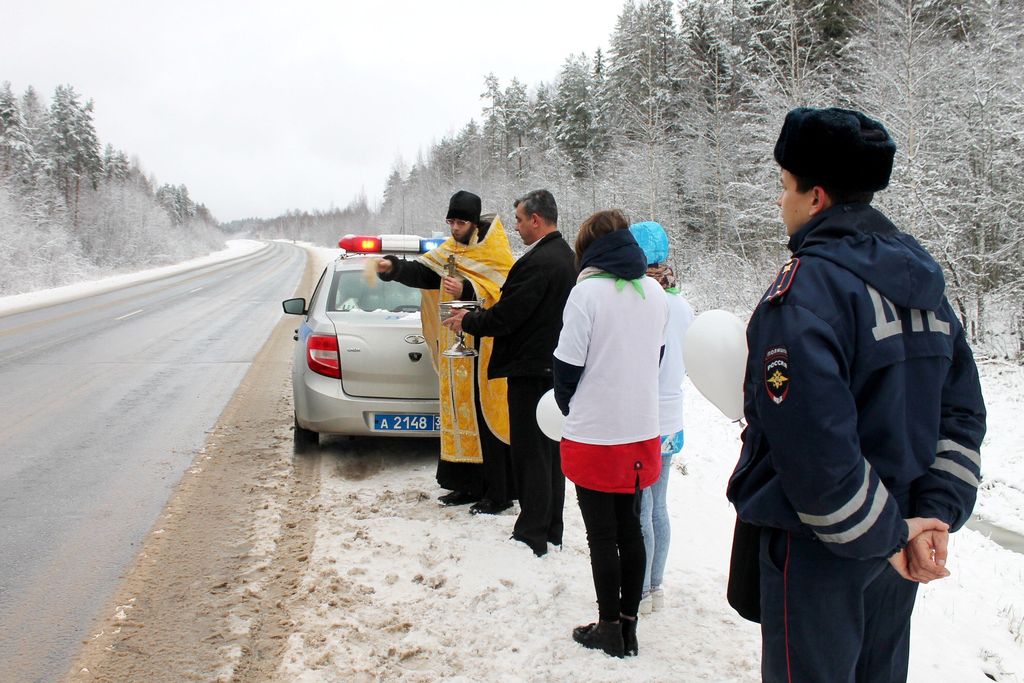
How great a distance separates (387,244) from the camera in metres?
6.33

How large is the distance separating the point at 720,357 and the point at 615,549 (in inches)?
56.4

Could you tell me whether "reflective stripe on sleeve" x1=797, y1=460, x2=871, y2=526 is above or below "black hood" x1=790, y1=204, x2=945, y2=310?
below

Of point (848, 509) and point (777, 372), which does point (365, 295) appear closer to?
point (777, 372)

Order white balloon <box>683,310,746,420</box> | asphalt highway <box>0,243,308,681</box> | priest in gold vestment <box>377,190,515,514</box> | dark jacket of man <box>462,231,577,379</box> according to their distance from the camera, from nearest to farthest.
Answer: white balloon <box>683,310,746,420</box> → asphalt highway <box>0,243,308,681</box> → dark jacket of man <box>462,231,577,379</box> → priest in gold vestment <box>377,190,515,514</box>

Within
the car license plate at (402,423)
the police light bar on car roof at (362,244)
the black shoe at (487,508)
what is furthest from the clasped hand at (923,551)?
the police light bar on car roof at (362,244)

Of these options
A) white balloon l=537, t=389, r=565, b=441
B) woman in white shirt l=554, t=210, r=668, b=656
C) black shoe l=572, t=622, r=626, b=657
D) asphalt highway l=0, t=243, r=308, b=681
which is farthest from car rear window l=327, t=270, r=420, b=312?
black shoe l=572, t=622, r=626, b=657

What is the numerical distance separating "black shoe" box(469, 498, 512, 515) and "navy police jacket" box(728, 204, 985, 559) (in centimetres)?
322

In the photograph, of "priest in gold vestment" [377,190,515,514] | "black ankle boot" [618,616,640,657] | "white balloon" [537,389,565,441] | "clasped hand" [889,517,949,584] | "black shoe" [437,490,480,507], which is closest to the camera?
"clasped hand" [889,517,949,584]

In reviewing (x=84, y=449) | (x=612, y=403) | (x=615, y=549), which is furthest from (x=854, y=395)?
(x=84, y=449)

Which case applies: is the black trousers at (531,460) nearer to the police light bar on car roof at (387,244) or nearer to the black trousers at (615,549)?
the black trousers at (615,549)

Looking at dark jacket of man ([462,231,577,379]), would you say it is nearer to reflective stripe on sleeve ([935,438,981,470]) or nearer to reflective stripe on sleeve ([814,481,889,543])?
reflective stripe on sleeve ([935,438,981,470])

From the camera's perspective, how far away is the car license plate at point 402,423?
233 inches

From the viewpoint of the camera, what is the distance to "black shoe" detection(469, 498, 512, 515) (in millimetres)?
4902

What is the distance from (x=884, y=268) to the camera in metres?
1.69
